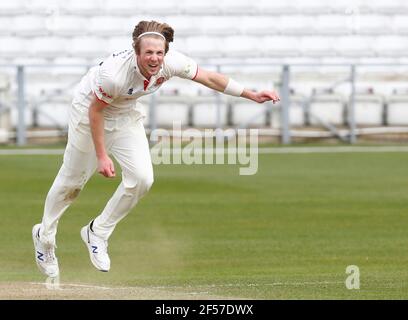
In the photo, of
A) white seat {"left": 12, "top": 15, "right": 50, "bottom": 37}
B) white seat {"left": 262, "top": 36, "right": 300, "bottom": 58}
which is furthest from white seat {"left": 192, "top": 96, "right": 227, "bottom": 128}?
white seat {"left": 12, "top": 15, "right": 50, "bottom": 37}

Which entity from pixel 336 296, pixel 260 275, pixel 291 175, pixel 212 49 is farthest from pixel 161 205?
pixel 212 49

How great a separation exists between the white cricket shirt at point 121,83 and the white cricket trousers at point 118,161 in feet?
0.42

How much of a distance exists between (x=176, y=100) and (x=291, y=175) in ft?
19.1

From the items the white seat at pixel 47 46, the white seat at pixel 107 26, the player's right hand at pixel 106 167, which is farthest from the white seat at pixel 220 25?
the player's right hand at pixel 106 167

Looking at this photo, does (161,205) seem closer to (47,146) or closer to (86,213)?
(86,213)

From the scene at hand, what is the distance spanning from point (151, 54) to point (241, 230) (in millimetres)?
5524

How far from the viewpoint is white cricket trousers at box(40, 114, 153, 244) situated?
963 cm

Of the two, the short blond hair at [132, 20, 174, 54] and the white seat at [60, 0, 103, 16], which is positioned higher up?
the white seat at [60, 0, 103, 16]

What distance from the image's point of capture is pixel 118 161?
9.75m

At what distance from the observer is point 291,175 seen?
775 inches

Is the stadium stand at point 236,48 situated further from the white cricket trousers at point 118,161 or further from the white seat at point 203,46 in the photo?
the white cricket trousers at point 118,161

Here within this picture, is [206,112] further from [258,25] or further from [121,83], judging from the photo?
[121,83]

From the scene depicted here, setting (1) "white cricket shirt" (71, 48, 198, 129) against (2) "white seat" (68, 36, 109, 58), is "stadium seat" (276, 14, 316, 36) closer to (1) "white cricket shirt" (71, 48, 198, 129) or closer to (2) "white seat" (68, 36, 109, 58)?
(2) "white seat" (68, 36, 109, 58)

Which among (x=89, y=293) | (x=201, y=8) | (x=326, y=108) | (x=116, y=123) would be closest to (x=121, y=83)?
(x=116, y=123)
